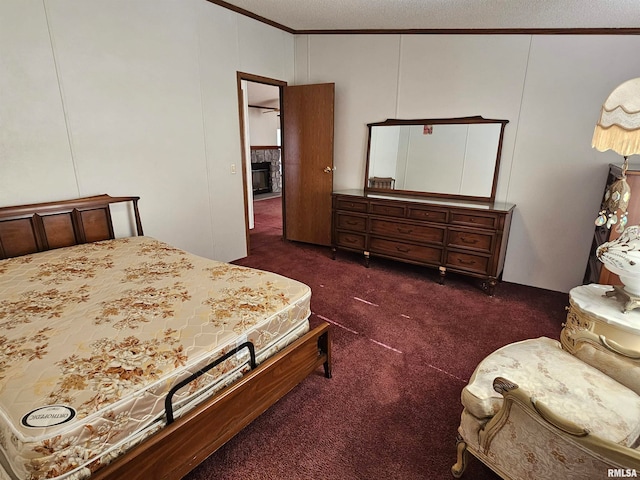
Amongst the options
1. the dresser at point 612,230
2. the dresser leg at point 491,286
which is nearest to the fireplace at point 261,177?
the dresser leg at point 491,286

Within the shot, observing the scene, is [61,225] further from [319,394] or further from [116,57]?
[319,394]

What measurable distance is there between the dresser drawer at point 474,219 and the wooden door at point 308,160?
167 centimetres

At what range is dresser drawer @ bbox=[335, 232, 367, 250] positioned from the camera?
3.92 meters

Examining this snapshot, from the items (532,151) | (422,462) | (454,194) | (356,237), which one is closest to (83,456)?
(422,462)

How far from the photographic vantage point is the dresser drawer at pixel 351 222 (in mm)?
3870

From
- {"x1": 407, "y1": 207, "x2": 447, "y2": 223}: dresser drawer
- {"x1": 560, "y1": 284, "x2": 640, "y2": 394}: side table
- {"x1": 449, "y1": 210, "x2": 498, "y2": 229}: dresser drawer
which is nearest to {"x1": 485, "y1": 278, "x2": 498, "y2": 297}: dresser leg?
{"x1": 449, "y1": 210, "x2": 498, "y2": 229}: dresser drawer

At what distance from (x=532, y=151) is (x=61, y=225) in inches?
161

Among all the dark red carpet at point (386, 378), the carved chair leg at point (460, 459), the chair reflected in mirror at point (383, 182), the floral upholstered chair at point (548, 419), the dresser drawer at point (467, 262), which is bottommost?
the dark red carpet at point (386, 378)

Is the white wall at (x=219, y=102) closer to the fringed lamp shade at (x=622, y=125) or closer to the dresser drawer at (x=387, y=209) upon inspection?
the dresser drawer at (x=387, y=209)

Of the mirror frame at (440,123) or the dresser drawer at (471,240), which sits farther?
the mirror frame at (440,123)

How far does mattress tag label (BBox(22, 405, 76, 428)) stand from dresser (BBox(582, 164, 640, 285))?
3.14 meters

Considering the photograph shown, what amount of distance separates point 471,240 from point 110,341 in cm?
299

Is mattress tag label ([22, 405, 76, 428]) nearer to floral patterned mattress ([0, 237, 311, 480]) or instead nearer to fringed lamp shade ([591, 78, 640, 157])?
floral patterned mattress ([0, 237, 311, 480])

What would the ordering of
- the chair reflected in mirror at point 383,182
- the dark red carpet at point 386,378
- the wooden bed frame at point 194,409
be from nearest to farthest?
the wooden bed frame at point 194,409
the dark red carpet at point 386,378
the chair reflected in mirror at point 383,182
